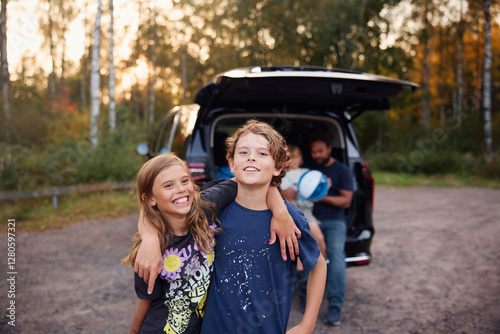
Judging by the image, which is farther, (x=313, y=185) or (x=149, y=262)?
(x=313, y=185)

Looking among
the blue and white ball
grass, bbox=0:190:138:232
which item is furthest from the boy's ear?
grass, bbox=0:190:138:232

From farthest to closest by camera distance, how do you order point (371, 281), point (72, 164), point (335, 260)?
1. point (72, 164)
2. point (371, 281)
3. point (335, 260)

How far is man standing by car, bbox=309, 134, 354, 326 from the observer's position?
3.27m

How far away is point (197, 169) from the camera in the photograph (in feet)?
10.4

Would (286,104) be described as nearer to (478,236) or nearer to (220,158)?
(220,158)

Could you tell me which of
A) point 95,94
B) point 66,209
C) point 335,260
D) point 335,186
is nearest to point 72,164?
point 66,209

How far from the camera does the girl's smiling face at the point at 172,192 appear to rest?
5.06ft

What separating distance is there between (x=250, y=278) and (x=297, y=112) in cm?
251

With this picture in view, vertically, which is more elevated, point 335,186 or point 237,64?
point 237,64

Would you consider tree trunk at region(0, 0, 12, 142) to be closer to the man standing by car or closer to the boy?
the man standing by car

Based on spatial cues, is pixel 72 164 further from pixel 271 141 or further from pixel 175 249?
pixel 271 141

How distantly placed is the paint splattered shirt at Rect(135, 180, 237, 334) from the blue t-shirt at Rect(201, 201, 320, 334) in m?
0.06

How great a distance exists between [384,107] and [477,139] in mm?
17476

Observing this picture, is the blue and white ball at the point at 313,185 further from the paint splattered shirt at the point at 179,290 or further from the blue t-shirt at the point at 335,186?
the paint splattered shirt at the point at 179,290
